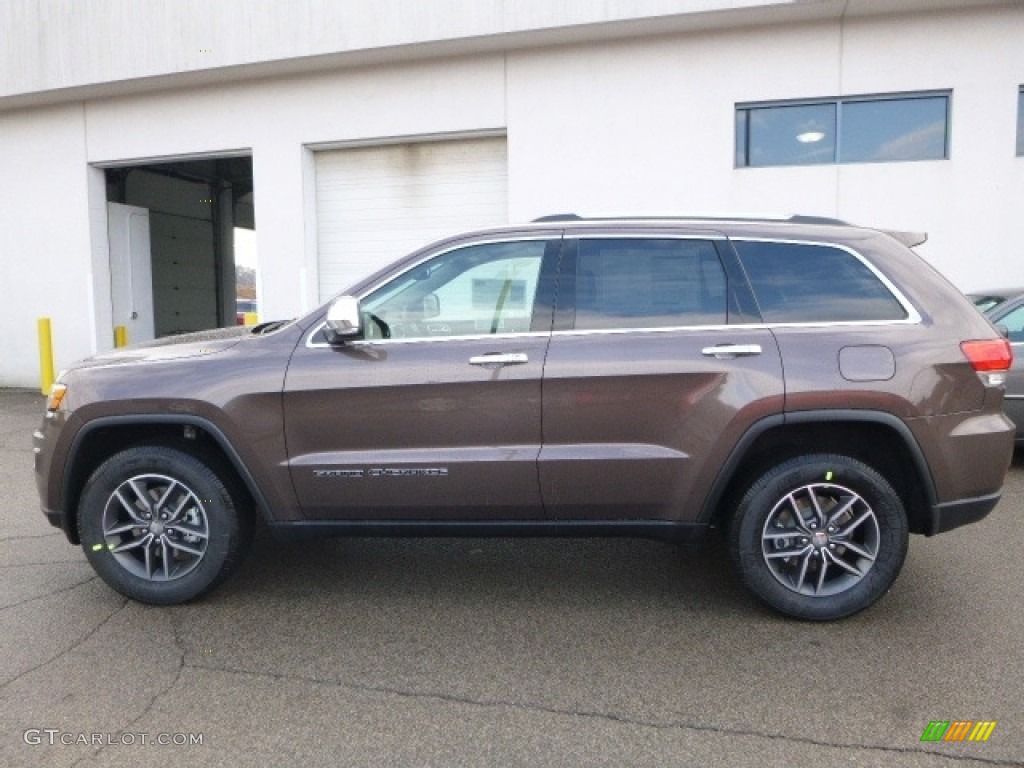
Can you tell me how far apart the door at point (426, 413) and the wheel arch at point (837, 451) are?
0.93 meters

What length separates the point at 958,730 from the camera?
275cm

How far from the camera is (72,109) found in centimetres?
1186

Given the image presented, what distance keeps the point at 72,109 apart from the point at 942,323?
12.7 meters

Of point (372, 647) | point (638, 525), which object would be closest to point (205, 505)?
point (372, 647)

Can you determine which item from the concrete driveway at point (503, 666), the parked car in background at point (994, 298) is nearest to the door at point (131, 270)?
the concrete driveway at point (503, 666)

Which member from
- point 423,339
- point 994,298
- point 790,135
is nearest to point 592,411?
point 423,339

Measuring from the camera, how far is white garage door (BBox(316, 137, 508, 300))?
10.4 metres

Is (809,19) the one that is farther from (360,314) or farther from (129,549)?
(129,549)

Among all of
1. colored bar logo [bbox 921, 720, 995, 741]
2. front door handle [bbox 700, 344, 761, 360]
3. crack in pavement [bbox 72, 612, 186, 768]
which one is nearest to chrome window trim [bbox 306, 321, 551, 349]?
front door handle [bbox 700, 344, 761, 360]

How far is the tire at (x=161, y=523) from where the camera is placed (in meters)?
3.76

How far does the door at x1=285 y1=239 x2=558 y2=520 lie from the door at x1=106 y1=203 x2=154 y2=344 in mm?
10087

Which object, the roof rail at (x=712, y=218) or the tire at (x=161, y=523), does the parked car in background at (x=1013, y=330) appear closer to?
the roof rail at (x=712, y=218)

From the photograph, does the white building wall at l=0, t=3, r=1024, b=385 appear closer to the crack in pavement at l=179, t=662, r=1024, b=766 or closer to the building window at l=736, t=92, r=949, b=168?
the building window at l=736, t=92, r=949, b=168

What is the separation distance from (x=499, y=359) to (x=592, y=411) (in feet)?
1.62
